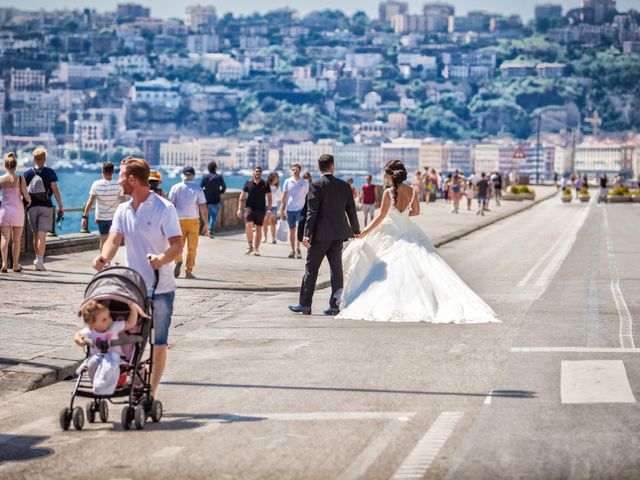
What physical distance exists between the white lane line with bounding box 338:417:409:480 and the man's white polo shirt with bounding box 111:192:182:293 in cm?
172

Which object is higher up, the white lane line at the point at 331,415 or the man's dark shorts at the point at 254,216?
the white lane line at the point at 331,415

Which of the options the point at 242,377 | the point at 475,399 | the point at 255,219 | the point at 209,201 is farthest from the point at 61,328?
the point at 209,201

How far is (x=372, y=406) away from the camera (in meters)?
9.70

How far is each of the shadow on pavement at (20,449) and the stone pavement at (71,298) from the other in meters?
1.78

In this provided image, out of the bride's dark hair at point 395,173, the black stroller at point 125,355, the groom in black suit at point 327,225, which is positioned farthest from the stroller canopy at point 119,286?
the bride's dark hair at point 395,173

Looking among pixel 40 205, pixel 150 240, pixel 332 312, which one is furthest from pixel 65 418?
pixel 40 205

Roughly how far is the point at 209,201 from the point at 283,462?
21.8m

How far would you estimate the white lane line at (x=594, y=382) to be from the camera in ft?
32.7

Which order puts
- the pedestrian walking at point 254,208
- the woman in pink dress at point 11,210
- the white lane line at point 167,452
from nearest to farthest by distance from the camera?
the white lane line at point 167,452
the woman in pink dress at point 11,210
the pedestrian walking at point 254,208

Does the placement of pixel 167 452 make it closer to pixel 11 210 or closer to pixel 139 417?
pixel 139 417

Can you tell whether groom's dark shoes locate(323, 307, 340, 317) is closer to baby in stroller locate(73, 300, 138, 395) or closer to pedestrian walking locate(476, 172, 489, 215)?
baby in stroller locate(73, 300, 138, 395)

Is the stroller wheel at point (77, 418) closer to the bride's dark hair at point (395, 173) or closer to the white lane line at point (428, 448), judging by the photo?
the white lane line at point (428, 448)

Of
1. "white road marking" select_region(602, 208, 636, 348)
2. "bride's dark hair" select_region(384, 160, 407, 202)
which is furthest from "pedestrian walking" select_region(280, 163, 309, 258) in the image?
"bride's dark hair" select_region(384, 160, 407, 202)

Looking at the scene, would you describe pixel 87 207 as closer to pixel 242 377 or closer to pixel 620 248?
pixel 242 377
